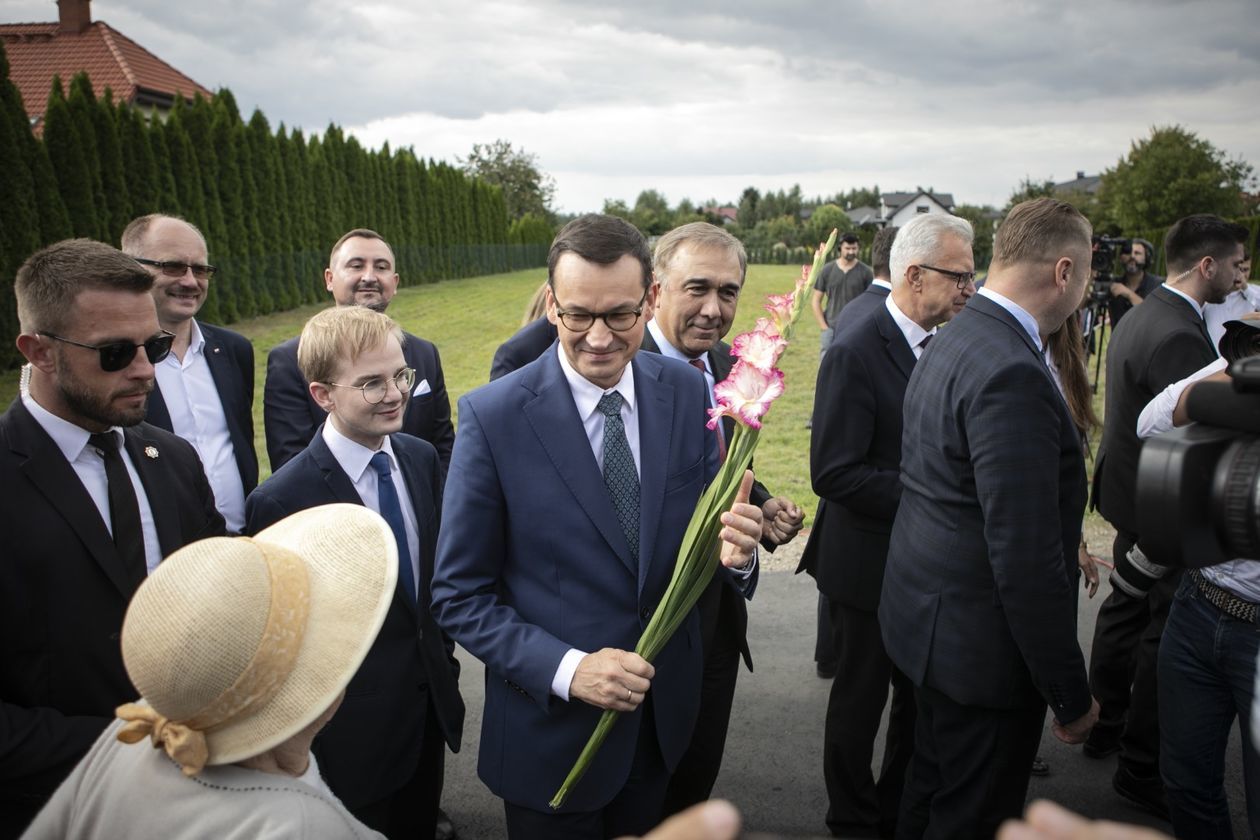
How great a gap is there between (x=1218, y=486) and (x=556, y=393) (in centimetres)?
155

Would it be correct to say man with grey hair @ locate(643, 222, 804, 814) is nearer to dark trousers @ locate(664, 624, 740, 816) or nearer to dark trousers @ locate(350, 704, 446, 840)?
dark trousers @ locate(664, 624, 740, 816)

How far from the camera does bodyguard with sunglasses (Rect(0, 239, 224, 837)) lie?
2049mm

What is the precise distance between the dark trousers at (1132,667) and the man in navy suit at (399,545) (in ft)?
9.98

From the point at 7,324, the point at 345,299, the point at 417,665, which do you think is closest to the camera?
the point at 417,665

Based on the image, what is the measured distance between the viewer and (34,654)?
6.85 feet

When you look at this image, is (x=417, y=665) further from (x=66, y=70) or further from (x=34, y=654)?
(x=66, y=70)

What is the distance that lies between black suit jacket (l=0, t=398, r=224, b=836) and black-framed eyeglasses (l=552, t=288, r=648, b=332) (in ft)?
4.48

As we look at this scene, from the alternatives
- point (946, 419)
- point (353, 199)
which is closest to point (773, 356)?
point (946, 419)

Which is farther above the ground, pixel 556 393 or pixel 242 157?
pixel 242 157

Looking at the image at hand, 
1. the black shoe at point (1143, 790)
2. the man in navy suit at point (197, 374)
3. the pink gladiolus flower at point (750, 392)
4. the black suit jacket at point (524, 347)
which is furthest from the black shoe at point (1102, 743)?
the man in navy suit at point (197, 374)

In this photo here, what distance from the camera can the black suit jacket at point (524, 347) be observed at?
432 cm

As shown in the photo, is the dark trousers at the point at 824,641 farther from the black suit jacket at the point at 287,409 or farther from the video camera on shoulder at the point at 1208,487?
the video camera on shoulder at the point at 1208,487

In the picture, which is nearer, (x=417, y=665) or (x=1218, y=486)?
(x=1218, y=486)

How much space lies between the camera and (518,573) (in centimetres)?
234
